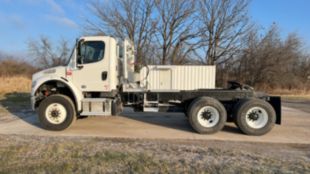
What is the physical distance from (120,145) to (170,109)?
2.61 metres

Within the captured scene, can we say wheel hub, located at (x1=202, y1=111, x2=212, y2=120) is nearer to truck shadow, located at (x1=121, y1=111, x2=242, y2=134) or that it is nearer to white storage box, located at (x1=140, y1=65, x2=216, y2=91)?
truck shadow, located at (x1=121, y1=111, x2=242, y2=134)

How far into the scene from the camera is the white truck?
7809mm

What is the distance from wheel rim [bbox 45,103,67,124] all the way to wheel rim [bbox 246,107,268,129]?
5.14m

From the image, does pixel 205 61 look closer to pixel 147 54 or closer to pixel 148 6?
pixel 147 54

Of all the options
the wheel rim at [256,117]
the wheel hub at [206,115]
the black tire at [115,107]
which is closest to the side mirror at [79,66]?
the black tire at [115,107]

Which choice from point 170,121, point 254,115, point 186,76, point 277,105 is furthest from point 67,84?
point 277,105

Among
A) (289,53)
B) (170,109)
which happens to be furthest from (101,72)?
(289,53)

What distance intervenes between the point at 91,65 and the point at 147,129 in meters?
2.51

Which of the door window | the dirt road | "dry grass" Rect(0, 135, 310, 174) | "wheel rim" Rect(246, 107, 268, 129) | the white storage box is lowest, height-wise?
"dry grass" Rect(0, 135, 310, 174)

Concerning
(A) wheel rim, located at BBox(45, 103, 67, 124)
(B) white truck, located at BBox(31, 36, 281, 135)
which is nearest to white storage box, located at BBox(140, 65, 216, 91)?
(B) white truck, located at BBox(31, 36, 281, 135)

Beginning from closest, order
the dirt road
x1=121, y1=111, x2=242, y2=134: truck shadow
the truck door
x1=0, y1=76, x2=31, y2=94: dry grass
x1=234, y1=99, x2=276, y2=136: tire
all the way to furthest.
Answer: the dirt road
x1=234, y1=99, x2=276, y2=136: tire
the truck door
x1=121, y1=111, x2=242, y2=134: truck shadow
x1=0, y1=76, x2=31, y2=94: dry grass

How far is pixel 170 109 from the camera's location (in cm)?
846

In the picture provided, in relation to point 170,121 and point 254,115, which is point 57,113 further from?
point 254,115

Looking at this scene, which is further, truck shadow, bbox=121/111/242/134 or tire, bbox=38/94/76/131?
truck shadow, bbox=121/111/242/134
